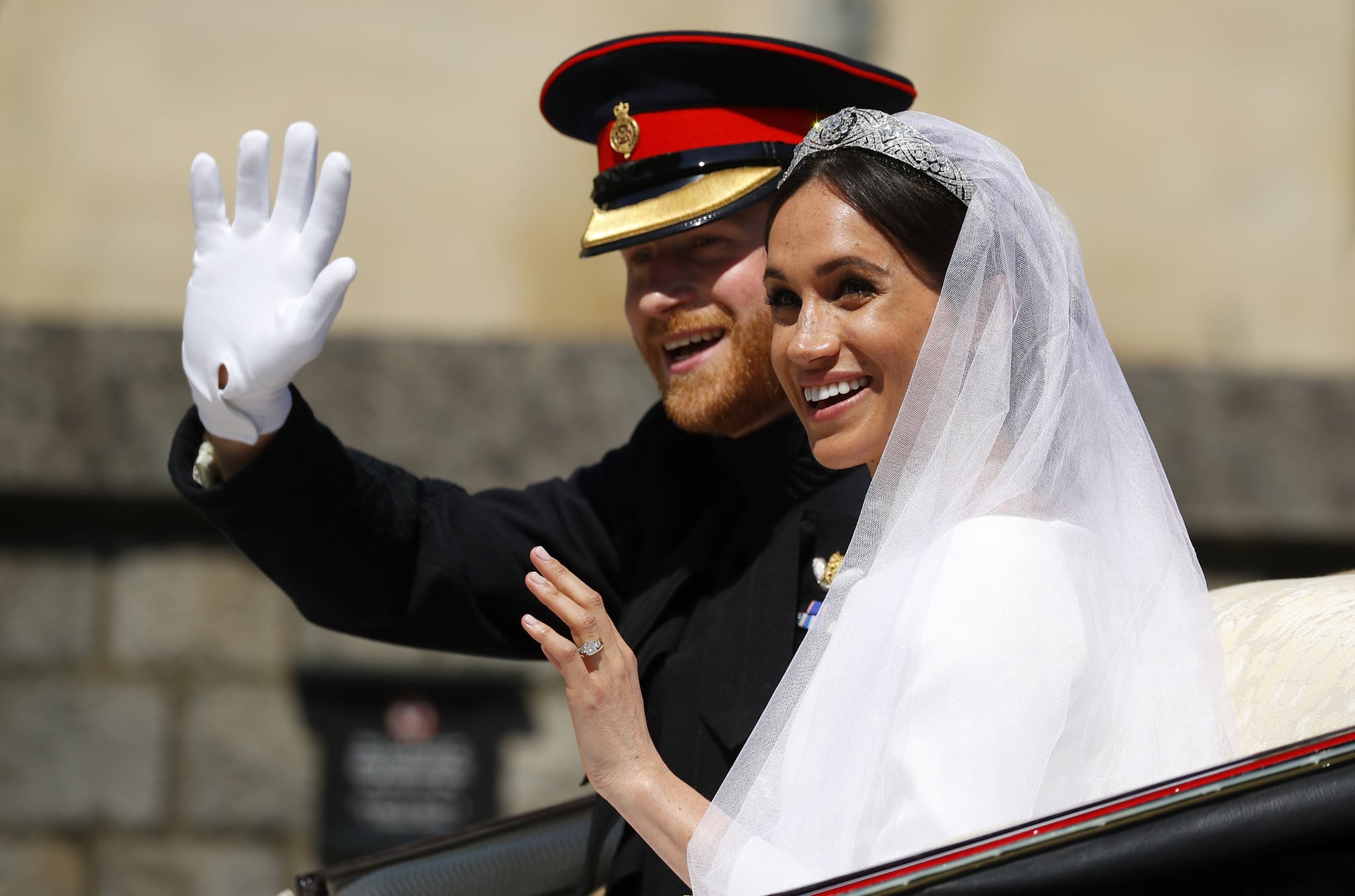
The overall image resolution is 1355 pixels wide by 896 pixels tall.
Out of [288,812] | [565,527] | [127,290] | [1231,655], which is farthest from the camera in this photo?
[127,290]

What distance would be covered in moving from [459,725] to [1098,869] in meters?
Result: 2.48

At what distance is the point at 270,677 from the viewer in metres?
3.39

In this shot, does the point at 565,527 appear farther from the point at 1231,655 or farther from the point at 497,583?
the point at 1231,655

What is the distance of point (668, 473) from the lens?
7.21ft

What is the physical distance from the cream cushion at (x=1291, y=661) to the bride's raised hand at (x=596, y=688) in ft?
2.23

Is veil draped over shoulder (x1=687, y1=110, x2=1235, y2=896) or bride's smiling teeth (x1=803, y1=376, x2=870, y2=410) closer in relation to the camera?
veil draped over shoulder (x1=687, y1=110, x2=1235, y2=896)

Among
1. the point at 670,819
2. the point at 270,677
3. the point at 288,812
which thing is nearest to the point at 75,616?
the point at 270,677

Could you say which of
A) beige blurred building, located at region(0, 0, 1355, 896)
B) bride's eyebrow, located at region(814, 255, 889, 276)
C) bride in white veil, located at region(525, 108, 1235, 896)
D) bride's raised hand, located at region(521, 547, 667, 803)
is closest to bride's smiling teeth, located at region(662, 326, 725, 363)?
bride in white veil, located at region(525, 108, 1235, 896)

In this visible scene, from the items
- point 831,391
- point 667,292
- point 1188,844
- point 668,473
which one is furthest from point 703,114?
point 1188,844

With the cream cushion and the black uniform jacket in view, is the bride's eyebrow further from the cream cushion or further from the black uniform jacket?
the cream cushion

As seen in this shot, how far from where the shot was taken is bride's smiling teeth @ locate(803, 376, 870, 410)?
155 centimetres

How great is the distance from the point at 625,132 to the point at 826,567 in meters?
0.75

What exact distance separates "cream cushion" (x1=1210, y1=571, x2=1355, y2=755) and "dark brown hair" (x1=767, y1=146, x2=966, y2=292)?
0.59 m

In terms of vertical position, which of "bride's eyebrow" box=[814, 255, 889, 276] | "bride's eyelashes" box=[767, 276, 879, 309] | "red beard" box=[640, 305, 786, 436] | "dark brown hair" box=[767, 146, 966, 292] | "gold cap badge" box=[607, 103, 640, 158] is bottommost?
"red beard" box=[640, 305, 786, 436]
